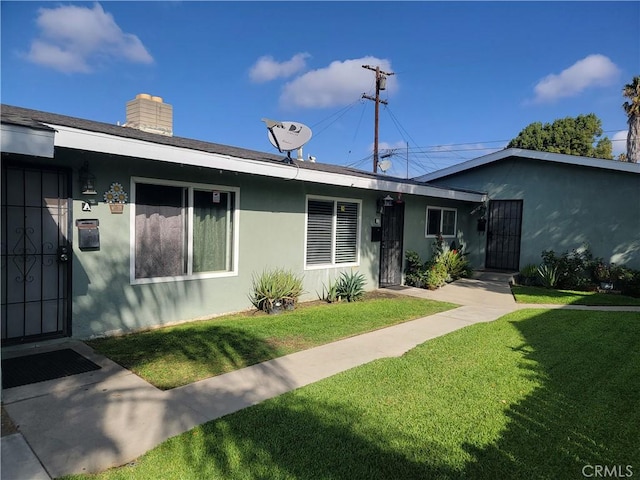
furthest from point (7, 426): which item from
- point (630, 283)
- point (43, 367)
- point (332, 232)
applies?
point (630, 283)

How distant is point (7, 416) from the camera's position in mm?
3414

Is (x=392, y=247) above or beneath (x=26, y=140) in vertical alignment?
beneath

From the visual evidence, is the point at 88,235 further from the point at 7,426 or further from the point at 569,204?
the point at 569,204

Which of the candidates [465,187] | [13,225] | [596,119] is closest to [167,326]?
[13,225]

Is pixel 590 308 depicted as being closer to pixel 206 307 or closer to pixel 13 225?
pixel 206 307

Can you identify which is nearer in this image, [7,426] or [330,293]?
[7,426]

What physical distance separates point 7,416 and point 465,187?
46.4 ft

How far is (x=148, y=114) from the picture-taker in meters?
7.19

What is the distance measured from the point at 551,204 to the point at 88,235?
12706 millimetres

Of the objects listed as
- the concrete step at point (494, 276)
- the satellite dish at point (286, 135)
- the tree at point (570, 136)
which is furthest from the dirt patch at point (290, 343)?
the tree at point (570, 136)

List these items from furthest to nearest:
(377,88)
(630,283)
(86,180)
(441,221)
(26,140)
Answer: (377,88) < (441,221) < (630,283) < (86,180) < (26,140)

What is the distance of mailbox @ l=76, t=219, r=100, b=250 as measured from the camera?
218 inches

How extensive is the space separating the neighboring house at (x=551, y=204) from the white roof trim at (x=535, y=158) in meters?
0.02

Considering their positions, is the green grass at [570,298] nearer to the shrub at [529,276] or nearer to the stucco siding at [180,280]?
the shrub at [529,276]
